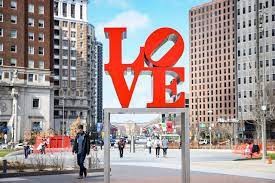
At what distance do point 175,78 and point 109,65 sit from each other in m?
2.06

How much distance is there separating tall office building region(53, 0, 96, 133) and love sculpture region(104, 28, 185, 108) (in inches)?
4688

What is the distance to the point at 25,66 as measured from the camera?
296 ft

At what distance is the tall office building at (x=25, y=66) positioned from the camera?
87500 millimetres

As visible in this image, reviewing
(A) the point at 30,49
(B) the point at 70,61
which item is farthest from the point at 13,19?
(B) the point at 70,61

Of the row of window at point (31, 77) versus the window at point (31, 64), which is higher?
the window at point (31, 64)

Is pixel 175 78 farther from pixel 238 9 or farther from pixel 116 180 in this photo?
pixel 238 9

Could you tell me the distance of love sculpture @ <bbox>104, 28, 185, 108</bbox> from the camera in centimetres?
1473

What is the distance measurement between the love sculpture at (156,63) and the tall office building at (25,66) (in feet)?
242

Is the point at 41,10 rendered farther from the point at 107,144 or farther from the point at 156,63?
the point at 107,144

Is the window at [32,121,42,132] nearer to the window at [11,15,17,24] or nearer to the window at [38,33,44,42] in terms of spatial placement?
the window at [38,33,44,42]

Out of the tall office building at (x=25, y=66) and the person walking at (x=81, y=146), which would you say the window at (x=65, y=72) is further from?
the person walking at (x=81, y=146)

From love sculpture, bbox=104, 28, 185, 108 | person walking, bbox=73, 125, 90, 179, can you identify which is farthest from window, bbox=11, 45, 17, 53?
love sculpture, bbox=104, 28, 185, 108

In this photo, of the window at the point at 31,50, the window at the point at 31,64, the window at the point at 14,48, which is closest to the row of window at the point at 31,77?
the window at the point at 31,64

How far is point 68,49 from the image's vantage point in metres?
138
